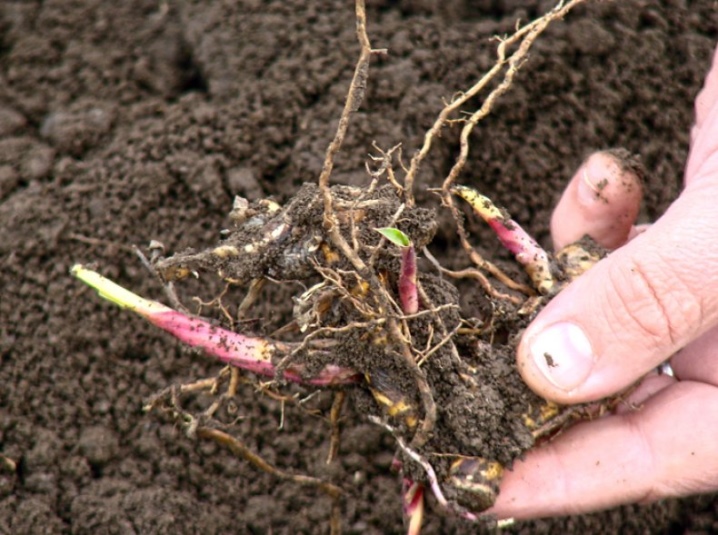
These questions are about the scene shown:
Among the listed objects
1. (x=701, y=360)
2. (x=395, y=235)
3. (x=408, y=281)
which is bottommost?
(x=701, y=360)

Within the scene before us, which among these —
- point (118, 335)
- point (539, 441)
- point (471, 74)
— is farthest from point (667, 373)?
point (118, 335)

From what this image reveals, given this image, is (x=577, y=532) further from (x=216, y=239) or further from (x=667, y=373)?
(x=216, y=239)

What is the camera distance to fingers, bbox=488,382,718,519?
1409 mm

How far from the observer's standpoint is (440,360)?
4.40ft

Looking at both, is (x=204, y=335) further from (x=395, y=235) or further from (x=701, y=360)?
(x=701, y=360)

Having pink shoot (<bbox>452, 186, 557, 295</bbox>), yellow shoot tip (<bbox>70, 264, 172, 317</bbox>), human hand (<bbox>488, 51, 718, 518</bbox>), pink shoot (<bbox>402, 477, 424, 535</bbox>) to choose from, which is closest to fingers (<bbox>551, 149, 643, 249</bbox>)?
human hand (<bbox>488, 51, 718, 518</bbox>)

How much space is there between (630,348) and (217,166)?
106 cm

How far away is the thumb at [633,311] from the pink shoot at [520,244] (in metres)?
0.16

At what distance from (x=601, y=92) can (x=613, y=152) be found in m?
0.39

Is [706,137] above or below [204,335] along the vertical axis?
above

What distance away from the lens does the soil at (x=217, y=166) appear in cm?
162

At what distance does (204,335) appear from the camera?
133 cm

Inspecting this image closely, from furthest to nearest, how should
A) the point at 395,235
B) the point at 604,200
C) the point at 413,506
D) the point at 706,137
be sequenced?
the point at 604,200 → the point at 706,137 → the point at 413,506 → the point at 395,235

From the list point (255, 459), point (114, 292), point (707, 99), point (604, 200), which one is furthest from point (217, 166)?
point (707, 99)
